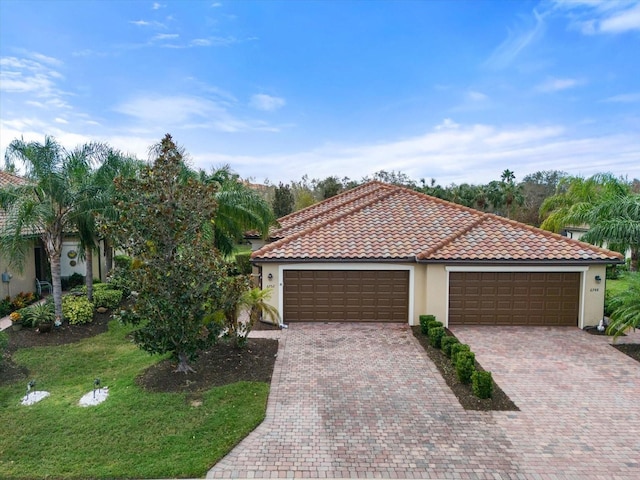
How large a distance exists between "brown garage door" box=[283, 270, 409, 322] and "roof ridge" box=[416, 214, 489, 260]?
140cm

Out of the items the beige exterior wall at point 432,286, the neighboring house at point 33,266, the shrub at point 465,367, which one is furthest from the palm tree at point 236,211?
the shrub at point 465,367

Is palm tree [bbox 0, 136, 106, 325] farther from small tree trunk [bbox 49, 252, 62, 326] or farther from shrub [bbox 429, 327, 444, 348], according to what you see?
shrub [bbox 429, 327, 444, 348]

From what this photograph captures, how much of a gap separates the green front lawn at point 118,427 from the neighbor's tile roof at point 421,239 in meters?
6.59

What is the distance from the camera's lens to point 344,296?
1520cm

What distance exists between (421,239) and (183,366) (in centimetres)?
1010

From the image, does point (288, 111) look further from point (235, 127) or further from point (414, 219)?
point (414, 219)

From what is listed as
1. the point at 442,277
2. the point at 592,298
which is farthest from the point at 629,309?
the point at 442,277

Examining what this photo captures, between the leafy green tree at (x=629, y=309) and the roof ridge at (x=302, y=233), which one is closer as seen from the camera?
the leafy green tree at (x=629, y=309)

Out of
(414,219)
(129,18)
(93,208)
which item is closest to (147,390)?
(93,208)

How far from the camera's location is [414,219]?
17.8m

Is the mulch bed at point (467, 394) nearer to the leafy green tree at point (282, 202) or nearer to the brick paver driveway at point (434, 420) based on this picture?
the brick paver driveway at point (434, 420)

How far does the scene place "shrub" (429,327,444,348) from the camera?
12.0m

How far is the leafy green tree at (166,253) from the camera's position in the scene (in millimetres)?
9195

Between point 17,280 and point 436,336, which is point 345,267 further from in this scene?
point 17,280
